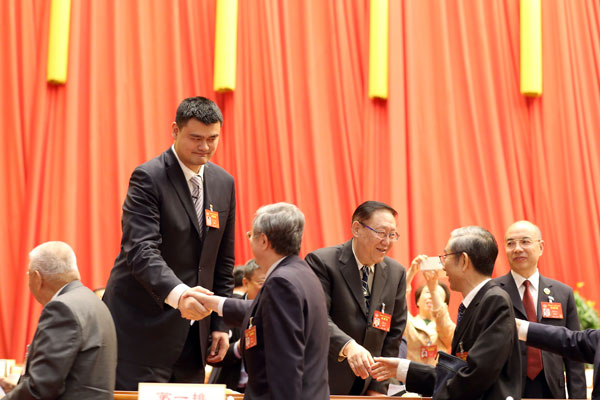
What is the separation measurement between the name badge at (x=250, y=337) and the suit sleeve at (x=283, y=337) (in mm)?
49

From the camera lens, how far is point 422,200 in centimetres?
596

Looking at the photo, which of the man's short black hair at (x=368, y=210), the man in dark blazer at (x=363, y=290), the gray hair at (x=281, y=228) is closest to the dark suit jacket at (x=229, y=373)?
the man in dark blazer at (x=363, y=290)

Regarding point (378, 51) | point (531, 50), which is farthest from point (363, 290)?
point (531, 50)

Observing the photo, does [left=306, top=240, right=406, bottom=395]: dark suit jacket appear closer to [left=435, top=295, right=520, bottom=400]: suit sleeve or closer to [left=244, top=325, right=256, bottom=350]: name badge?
[left=435, top=295, right=520, bottom=400]: suit sleeve

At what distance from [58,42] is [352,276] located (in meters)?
3.45

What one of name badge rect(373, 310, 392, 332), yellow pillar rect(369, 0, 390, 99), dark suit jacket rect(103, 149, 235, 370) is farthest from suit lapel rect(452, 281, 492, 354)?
yellow pillar rect(369, 0, 390, 99)

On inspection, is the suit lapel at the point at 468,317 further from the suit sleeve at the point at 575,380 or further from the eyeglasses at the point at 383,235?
the suit sleeve at the point at 575,380

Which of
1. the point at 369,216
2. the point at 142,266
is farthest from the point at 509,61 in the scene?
the point at 142,266

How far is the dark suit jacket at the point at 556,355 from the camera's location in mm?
3838

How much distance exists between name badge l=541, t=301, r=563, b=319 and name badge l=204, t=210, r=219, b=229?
1844 mm

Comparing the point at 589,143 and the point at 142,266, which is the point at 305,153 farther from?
the point at 142,266

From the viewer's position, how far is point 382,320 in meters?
3.48

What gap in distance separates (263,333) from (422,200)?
3.73 meters

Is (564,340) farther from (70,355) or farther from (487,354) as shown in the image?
(70,355)
